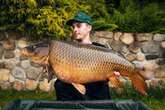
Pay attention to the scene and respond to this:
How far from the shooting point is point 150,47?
10.2m

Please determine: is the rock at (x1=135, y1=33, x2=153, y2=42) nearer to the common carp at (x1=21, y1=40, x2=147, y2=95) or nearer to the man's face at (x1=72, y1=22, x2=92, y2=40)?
the man's face at (x1=72, y1=22, x2=92, y2=40)

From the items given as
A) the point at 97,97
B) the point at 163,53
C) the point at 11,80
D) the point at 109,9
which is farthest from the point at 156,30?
the point at 97,97

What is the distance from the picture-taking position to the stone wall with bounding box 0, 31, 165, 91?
10.1 metres

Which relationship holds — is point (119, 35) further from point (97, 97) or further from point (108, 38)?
point (97, 97)

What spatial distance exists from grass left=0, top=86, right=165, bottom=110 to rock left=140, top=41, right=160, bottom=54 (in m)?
0.70

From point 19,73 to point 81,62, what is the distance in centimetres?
584

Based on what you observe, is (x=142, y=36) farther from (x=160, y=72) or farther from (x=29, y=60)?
(x=29, y=60)

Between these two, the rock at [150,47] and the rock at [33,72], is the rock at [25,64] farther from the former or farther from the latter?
the rock at [150,47]

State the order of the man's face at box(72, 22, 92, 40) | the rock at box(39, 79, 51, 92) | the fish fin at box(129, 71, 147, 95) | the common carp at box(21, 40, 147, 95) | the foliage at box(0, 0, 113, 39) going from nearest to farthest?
1. the common carp at box(21, 40, 147, 95)
2. the fish fin at box(129, 71, 147, 95)
3. the man's face at box(72, 22, 92, 40)
4. the foliage at box(0, 0, 113, 39)
5. the rock at box(39, 79, 51, 92)

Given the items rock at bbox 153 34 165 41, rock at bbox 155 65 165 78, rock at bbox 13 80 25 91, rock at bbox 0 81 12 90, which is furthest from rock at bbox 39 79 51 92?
rock at bbox 153 34 165 41

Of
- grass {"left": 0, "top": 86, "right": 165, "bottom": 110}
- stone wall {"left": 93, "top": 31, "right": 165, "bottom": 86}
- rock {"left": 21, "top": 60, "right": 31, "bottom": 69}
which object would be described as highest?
stone wall {"left": 93, "top": 31, "right": 165, "bottom": 86}

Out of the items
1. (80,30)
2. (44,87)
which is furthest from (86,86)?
(44,87)

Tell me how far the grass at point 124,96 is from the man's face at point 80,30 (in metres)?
4.44

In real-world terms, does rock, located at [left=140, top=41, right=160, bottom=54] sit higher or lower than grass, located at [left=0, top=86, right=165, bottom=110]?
higher
